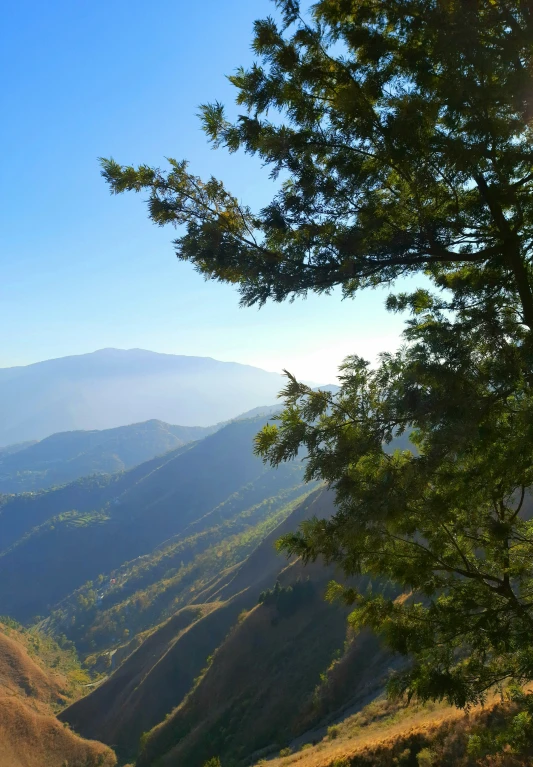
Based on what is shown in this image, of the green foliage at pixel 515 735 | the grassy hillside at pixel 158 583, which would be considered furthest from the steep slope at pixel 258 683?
the grassy hillside at pixel 158 583

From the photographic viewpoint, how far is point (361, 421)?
17.4 feet

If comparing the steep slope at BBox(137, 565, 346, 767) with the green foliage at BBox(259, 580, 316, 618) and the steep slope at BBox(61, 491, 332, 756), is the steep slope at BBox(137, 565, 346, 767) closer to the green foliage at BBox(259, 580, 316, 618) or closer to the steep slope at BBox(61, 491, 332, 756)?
the green foliage at BBox(259, 580, 316, 618)

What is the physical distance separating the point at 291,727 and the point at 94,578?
537ft

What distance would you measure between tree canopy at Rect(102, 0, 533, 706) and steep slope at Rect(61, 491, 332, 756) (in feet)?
195

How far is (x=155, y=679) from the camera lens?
5559 centimetres

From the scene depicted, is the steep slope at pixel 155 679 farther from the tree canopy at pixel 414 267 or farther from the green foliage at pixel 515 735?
the tree canopy at pixel 414 267

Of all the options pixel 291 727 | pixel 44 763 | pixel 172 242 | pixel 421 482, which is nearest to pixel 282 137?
pixel 172 242

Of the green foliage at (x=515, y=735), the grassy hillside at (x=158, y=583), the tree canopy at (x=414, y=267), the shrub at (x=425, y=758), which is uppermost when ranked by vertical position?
the tree canopy at (x=414, y=267)

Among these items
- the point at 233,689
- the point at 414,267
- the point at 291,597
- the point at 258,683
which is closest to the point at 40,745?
the point at 233,689

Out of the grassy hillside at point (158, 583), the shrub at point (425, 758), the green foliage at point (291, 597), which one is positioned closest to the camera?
the shrub at point (425, 758)

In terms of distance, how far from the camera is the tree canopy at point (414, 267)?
4836 millimetres

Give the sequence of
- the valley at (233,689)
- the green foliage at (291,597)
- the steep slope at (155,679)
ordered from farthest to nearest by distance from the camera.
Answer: the steep slope at (155,679), the green foliage at (291,597), the valley at (233,689)

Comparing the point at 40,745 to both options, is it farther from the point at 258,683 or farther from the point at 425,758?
the point at 425,758

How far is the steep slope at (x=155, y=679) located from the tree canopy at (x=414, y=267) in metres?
59.3
